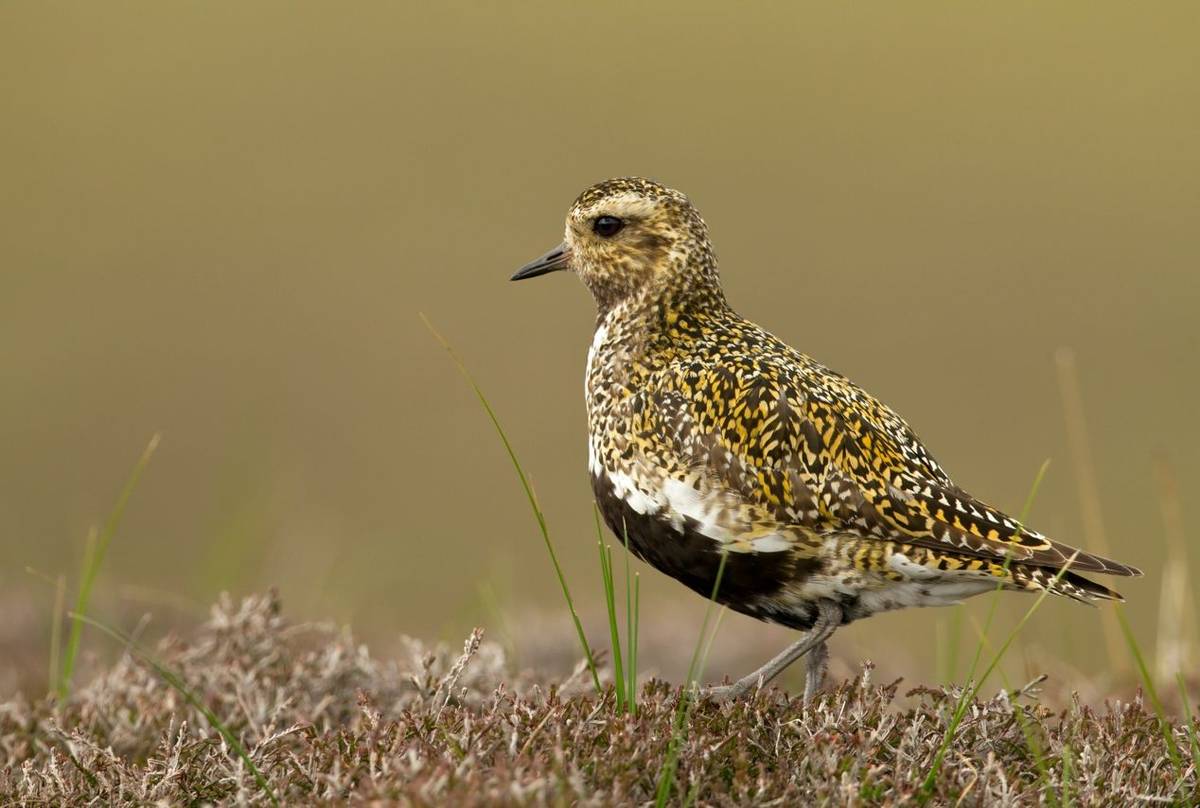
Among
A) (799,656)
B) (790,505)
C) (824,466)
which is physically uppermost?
(824,466)

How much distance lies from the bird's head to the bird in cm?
41

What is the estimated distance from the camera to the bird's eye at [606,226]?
5531mm

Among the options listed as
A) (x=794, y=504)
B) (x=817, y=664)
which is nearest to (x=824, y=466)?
(x=794, y=504)

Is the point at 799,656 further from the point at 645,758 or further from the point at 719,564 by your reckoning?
the point at 645,758

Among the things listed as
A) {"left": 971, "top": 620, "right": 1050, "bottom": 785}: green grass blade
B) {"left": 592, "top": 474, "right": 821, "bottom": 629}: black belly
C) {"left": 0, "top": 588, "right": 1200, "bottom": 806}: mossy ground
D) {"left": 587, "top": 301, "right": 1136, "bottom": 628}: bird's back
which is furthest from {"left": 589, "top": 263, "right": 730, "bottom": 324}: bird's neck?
{"left": 971, "top": 620, "right": 1050, "bottom": 785}: green grass blade

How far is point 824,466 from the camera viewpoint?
469 cm

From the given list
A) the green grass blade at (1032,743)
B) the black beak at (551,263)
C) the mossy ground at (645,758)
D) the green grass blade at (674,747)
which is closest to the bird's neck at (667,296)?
the black beak at (551,263)

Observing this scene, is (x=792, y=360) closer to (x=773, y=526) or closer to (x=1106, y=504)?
(x=773, y=526)

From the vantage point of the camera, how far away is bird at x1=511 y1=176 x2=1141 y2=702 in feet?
15.1

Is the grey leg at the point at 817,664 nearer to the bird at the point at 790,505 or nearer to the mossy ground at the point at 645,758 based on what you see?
the bird at the point at 790,505

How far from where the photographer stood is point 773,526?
4.62 m

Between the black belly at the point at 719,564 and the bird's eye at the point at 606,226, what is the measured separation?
1.12 meters

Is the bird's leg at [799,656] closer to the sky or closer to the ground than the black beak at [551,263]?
closer to the ground

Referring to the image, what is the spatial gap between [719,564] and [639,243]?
54.9 inches
